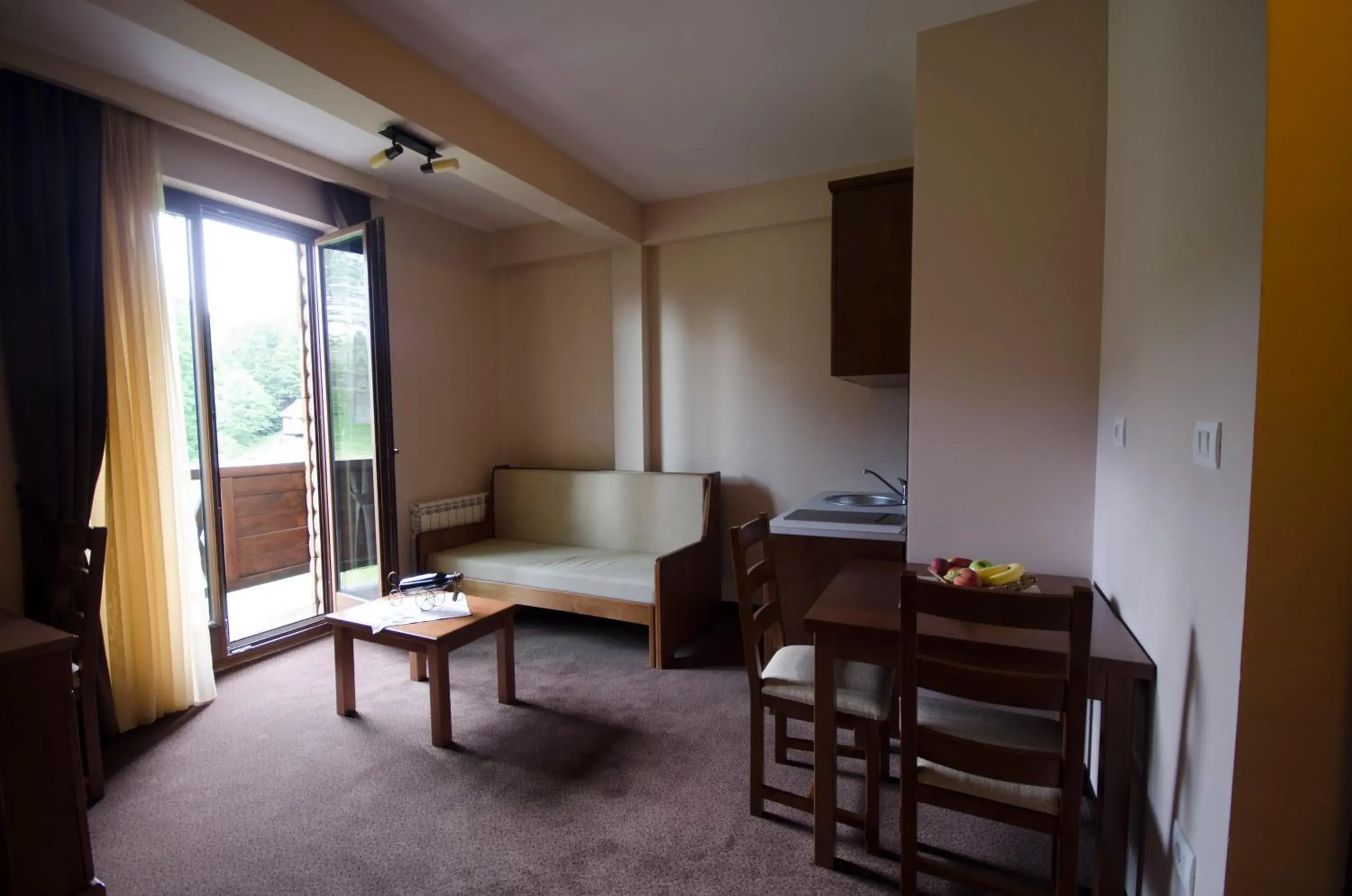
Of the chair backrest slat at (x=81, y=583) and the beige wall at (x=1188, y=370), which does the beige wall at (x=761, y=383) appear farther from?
the chair backrest slat at (x=81, y=583)

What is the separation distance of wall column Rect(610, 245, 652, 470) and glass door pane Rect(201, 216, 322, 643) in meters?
1.88

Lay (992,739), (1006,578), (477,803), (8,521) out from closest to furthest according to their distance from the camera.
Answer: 1. (992,739)
2. (1006,578)
3. (477,803)
4. (8,521)

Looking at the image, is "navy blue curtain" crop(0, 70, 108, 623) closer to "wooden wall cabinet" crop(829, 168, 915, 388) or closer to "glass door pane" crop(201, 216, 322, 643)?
"glass door pane" crop(201, 216, 322, 643)

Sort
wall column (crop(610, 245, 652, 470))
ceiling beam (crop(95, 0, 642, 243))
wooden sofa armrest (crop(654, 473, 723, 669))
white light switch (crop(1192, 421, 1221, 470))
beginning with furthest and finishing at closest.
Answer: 1. wall column (crop(610, 245, 652, 470))
2. wooden sofa armrest (crop(654, 473, 723, 669))
3. ceiling beam (crop(95, 0, 642, 243))
4. white light switch (crop(1192, 421, 1221, 470))

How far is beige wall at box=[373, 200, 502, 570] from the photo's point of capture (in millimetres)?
3678

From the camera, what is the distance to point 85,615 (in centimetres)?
200

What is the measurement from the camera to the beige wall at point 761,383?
3.47m

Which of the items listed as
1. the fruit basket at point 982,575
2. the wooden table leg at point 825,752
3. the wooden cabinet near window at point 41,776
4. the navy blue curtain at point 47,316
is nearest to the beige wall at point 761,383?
the fruit basket at point 982,575

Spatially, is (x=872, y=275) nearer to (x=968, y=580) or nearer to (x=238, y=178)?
(x=968, y=580)

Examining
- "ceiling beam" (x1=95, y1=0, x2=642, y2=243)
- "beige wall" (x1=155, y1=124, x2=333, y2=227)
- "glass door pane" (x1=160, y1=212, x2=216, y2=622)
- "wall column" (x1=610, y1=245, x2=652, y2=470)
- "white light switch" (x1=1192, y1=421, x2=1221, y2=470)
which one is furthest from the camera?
"wall column" (x1=610, y1=245, x2=652, y2=470)

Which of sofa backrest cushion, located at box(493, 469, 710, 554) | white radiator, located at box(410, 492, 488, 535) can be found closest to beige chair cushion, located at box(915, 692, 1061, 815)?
sofa backrest cushion, located at box(493, 469, 710, 554)

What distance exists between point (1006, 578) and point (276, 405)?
3.98 meters

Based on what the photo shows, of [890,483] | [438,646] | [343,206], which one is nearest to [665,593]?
[438,646]

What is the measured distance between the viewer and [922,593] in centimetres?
127
